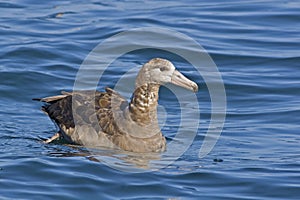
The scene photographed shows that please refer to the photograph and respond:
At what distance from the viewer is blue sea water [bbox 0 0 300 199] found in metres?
9.84

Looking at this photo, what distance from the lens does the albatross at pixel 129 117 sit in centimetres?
1073

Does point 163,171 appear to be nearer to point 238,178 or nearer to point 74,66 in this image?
point 238,178

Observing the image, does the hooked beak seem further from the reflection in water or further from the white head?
the reflection in water

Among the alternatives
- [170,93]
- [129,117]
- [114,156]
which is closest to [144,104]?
[129,117]

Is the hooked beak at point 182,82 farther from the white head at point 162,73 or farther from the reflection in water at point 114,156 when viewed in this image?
the reflection in water at point 114,156

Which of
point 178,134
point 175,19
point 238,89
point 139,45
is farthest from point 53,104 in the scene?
point 175,19

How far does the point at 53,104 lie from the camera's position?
11922 mm

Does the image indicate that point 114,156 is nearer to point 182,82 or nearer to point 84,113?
point 84,113

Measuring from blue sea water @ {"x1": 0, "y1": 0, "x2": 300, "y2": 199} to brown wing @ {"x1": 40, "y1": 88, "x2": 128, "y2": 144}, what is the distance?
0.24 metres

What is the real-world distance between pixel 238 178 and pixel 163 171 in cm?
88

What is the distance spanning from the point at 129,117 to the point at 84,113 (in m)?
0.61

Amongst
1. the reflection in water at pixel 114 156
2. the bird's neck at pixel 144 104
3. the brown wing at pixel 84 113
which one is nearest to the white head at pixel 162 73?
the bird's neck at pixel 144 104

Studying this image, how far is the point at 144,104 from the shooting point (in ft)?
36.0

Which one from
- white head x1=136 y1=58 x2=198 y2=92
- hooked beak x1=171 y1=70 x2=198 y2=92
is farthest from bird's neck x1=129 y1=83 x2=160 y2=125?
hooked beak x1=171 y1=70 x2=198 y2=92
